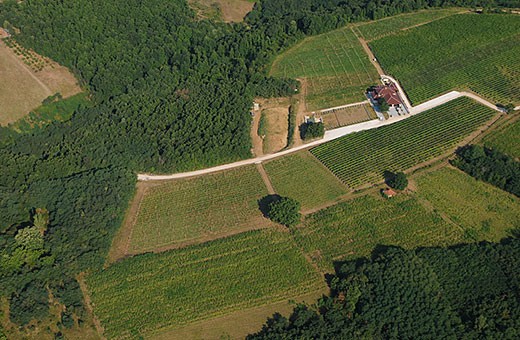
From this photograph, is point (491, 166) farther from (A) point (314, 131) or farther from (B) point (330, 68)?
(B) point (330, 68)

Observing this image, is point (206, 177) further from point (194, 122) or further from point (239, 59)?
point (239, 59)

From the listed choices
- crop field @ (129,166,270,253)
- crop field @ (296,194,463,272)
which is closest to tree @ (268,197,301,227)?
crop field @ (296,194,463,272)

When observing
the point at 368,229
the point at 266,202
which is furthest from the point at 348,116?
the point at 368,229

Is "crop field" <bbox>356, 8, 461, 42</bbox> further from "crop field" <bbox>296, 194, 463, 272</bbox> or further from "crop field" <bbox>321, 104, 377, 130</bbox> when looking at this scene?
"crop field" <bbox>296, 194, 463, 272</bbox>

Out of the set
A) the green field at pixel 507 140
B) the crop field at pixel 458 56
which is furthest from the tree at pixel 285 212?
the crop field at pixel 458 56

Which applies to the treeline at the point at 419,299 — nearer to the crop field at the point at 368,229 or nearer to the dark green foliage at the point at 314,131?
the crop field at the point at 368,229

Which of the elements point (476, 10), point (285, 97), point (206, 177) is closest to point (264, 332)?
point (206, 177)
